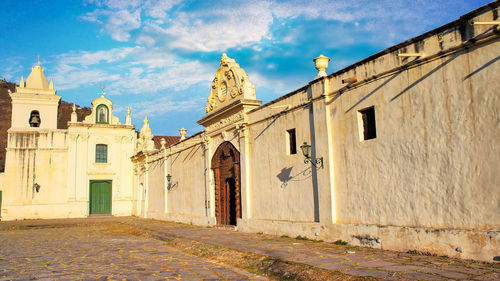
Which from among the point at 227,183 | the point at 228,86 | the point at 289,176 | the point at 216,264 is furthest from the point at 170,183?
the point at 216,264

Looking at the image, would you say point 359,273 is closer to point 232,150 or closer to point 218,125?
point 232,150

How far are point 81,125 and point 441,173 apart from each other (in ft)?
90.4

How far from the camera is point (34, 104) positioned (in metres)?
29.5

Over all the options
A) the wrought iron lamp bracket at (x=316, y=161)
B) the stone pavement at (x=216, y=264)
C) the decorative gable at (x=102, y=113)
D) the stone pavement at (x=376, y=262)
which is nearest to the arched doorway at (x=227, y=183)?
the stone pavement at (x=216, y=264)

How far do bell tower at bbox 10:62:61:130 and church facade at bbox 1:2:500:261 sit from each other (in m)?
16.9

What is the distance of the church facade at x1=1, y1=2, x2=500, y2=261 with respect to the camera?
6.98 metres

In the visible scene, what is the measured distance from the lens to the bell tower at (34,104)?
29.0m

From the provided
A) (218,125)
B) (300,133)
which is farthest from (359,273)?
(218,125)

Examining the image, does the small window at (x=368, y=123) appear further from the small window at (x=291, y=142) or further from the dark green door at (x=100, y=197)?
the dark green door at (x=100, y=197)

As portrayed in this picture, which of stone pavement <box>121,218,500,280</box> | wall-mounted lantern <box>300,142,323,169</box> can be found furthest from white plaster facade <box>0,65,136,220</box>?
wall-mounted lantern <box>300,142,323,169</box>

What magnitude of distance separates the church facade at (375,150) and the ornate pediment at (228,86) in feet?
0.17

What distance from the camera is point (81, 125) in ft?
98.1

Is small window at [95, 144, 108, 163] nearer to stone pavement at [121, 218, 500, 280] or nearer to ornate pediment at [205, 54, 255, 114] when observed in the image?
ornate pediment at [205, 54, 255, 114]

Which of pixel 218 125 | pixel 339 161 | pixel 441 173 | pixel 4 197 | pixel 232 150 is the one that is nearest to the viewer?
pixel 441 173
